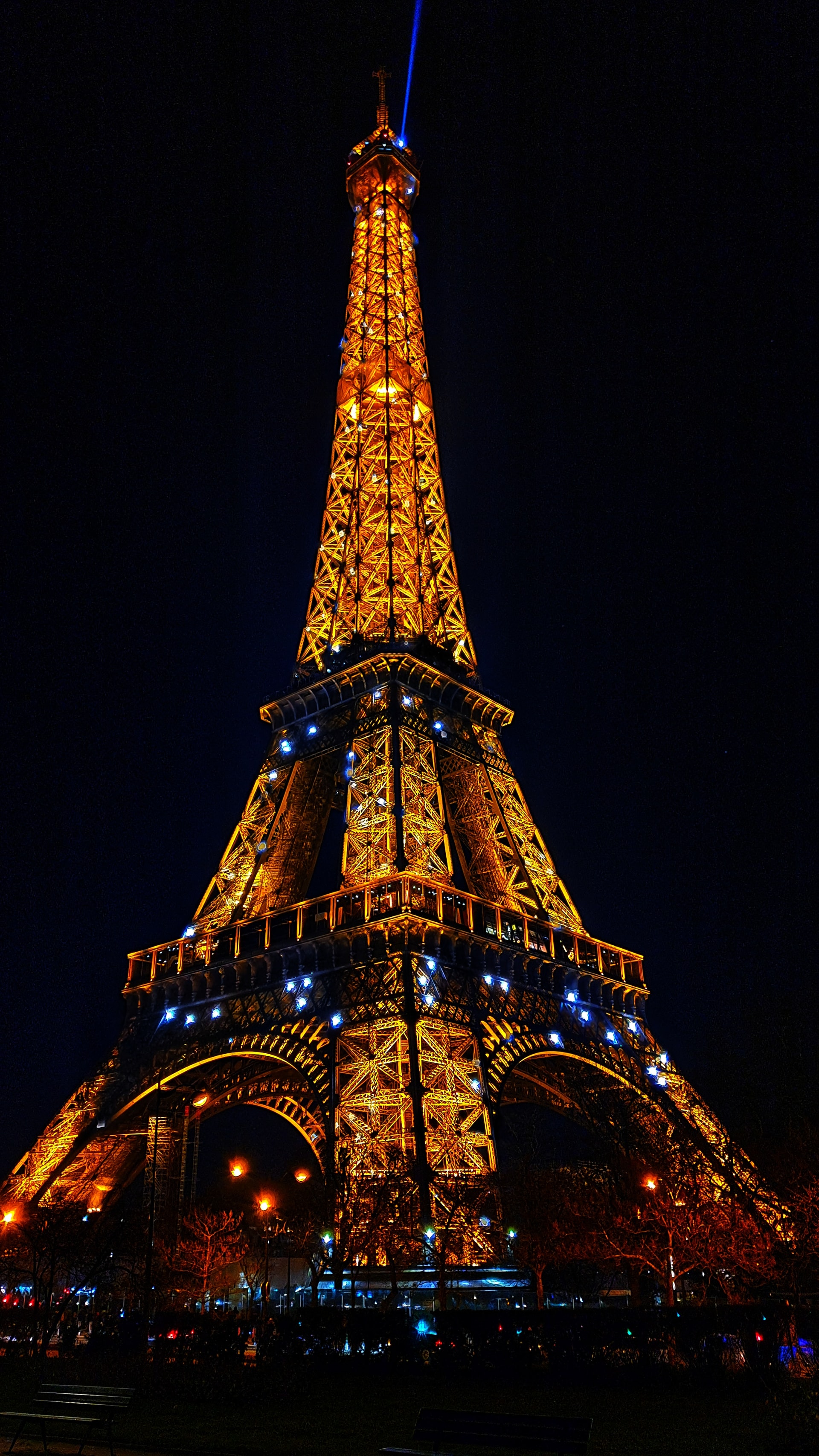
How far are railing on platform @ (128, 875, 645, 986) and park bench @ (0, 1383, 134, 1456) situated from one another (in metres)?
21.3

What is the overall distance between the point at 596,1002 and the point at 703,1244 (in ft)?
57.3

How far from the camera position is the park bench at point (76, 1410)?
12453 mm

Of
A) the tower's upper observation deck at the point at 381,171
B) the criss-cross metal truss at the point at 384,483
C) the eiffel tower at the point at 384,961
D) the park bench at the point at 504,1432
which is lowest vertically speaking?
the park bench at the point at 504,1432

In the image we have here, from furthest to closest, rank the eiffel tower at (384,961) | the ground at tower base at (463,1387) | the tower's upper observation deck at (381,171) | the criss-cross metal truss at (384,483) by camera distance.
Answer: the tower's upper observation deck at (381,171) < the criss-cross metal truss at (384,483) < the eiffel tower at (384,961) < the ground at tower base at (463,1387)

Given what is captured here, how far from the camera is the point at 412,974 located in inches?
1355

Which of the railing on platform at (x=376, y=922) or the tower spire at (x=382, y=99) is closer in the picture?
the railing on platform at (x=376, y=922)

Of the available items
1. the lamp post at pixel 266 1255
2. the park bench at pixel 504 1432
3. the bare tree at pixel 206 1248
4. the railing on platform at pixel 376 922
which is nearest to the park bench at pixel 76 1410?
the park bench at pixel 504 1432

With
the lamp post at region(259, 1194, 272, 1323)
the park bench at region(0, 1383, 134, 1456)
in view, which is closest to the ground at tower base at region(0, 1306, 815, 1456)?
the park bench at region(0, 1383, 134, 1456)

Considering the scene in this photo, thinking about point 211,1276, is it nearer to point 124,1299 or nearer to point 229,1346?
point 124,1299

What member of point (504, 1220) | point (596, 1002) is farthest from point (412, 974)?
point (596, 1002)

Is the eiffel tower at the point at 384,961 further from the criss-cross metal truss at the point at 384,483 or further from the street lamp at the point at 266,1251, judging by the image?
the street lamp at the point at 266,1251

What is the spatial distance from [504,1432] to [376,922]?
1028 inches

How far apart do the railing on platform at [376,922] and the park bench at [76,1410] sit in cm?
2134

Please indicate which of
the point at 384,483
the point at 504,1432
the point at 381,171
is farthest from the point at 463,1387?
the point at 381,171
